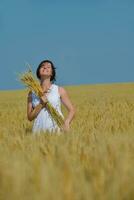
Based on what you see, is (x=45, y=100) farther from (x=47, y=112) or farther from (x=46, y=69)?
(x=46, y=69)

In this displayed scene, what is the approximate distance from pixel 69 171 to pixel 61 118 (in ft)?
15.0

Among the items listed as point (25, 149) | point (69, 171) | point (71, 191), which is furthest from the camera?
point (25, 149)

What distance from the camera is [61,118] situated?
687cm

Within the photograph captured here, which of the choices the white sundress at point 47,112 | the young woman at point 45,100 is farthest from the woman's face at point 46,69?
the white sundress at point 47,112

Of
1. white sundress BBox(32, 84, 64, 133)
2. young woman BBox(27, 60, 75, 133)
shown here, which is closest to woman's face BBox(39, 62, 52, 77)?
young woman BBox(27, 60, 75, 133)

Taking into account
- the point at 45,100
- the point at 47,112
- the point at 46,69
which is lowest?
the point at 47,112

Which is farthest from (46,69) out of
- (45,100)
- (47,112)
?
(47,112)

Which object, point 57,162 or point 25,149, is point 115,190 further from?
point 25,149

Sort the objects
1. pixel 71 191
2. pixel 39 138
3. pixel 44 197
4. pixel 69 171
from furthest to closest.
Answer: pixel 39 138 < pixel 69 171 < pixel 71 191 < pixel 44 197

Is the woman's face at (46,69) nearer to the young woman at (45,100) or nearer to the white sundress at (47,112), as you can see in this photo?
the young woman at (45,100)

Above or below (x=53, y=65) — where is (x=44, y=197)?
below

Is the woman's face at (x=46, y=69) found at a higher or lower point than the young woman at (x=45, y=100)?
higher

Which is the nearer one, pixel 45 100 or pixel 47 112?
pixel 45 100

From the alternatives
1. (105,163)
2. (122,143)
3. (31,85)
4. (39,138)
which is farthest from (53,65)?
(105,163)
